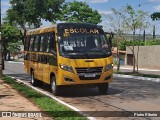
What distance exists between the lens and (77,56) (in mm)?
14180

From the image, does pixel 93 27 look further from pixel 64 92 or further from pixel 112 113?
pixel 112 113

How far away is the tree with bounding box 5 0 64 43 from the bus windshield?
4742 cm

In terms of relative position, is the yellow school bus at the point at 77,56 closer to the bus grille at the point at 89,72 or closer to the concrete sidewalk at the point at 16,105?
the bus grille at the point at 89,72

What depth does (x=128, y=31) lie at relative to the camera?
114ft

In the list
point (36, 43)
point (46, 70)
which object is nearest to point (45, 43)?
point (46, 70)

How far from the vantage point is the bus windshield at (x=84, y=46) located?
47.0ft

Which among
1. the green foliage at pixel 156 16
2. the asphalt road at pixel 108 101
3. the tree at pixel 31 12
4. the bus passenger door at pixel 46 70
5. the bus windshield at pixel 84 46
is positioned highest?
the tree at pixel 31 12

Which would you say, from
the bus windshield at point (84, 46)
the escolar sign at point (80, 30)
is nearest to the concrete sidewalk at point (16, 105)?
the bus windshield at point (84, 46)

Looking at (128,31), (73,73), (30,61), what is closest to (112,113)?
(73,73)

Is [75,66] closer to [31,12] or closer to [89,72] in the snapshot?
[89,72]

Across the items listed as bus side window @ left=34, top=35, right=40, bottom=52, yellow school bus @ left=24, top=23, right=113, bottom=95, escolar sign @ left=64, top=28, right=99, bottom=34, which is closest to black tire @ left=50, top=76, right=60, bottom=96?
yellow school bus @ left=24, top=23, right=113, bottom=95

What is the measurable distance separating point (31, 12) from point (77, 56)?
48.5 metres

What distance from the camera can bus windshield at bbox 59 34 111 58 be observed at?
1434 cm

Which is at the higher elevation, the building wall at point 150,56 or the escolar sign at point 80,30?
the escolar sign at point 80,30
